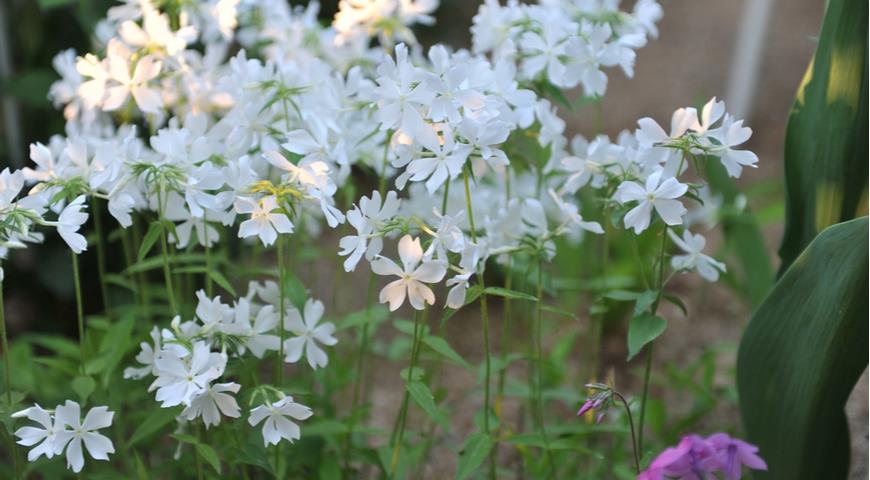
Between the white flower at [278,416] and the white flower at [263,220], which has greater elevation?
the white flower at [263,220]

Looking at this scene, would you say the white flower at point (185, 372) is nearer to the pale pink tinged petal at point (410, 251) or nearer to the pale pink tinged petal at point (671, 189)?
the pale pink tinged petal at point (410, 251)

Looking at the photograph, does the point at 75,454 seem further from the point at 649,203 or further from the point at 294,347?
the point at 649,203

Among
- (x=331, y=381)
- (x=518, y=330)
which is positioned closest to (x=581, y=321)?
(x=518, y=330)

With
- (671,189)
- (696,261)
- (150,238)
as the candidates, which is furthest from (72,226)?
(696,261)

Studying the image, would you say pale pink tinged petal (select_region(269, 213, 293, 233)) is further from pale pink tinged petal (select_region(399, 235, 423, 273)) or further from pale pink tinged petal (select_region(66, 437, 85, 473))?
pale pink tinged petal (select_region(66, 437, 85, 473))

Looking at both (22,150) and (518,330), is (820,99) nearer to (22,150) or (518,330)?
(518,330)

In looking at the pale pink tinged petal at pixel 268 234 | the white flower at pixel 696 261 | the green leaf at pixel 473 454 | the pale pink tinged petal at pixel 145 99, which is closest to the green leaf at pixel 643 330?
the white flower at pixel 696 261
